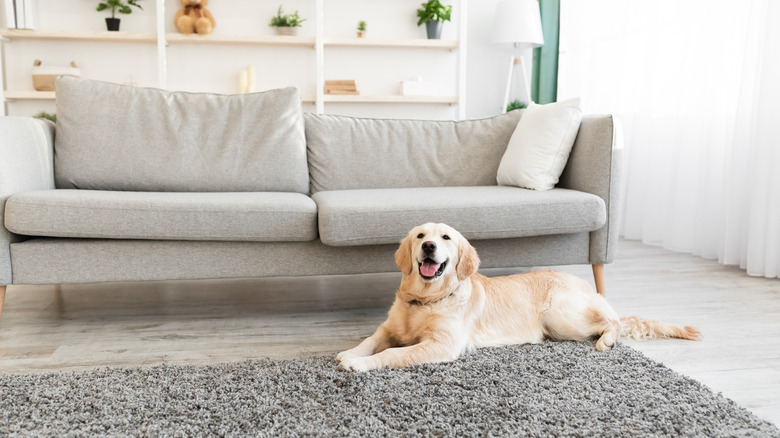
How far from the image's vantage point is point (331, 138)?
9.73 feet

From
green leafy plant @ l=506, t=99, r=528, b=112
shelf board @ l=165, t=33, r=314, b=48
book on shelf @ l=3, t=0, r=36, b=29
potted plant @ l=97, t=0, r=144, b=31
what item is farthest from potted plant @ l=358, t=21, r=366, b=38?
book on shelf @ l=3, t=0, r=36, b=29

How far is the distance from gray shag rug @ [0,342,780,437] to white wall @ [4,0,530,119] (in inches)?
145

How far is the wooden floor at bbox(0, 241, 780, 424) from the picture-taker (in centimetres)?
188

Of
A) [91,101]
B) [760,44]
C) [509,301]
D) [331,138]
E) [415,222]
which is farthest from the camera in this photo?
[760,44]

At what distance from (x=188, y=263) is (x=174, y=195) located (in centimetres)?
27

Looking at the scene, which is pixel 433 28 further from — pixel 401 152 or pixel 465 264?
pixel 465 264

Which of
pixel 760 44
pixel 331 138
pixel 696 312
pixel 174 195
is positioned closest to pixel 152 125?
pixel 174 195

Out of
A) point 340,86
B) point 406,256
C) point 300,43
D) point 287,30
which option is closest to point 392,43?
point 340,86

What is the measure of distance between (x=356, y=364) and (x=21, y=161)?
5.06 ft

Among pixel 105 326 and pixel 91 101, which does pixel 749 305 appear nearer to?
pixel 105 326

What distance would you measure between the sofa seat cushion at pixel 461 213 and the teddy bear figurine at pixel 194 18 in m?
2.81

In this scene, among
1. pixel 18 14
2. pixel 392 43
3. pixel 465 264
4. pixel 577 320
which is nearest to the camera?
pixel 465 264

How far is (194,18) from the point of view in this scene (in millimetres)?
4727

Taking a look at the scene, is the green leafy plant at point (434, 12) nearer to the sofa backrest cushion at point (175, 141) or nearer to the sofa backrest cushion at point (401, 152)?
the sofa backrest cushion at point (401, 152)
